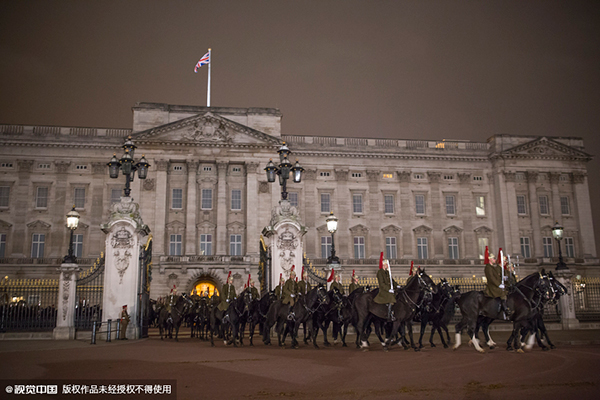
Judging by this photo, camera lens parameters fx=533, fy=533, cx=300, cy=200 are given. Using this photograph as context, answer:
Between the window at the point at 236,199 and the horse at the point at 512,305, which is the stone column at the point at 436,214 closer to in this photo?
the window at the point at 236,199

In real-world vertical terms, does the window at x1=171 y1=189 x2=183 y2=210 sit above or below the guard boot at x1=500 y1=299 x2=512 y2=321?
above

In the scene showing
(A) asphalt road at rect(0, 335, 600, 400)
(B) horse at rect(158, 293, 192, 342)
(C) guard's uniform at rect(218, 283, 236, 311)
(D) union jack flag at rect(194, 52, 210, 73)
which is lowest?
(A) asphalt road at rect(0, 335, 600, 400)

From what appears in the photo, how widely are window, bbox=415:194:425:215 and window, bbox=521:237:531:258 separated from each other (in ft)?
36.2

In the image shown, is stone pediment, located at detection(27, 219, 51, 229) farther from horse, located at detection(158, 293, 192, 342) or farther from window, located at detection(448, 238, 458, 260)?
window, located at detection(448, 238, 458, 260)

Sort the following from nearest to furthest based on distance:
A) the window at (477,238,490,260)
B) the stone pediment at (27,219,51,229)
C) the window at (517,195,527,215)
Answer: the stone pediment at (27,219,51,229), the window at (477,238,490,260), the window at (517,195,527,215)

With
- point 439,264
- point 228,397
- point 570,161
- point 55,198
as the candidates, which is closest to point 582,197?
point 570,161

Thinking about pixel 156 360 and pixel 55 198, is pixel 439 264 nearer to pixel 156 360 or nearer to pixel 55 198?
pixel 55 198

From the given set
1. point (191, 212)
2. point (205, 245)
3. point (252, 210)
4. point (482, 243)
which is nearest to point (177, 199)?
point (191, 212)

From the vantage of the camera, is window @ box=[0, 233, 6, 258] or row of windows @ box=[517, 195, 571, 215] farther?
row of windows @ box=[517, 195, 571, 215]

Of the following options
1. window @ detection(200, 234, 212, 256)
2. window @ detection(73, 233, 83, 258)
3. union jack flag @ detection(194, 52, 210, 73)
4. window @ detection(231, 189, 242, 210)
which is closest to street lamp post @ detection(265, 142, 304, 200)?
union jack flag @ detection(194, 52, 210, 73)

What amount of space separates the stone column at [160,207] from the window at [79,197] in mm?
7525

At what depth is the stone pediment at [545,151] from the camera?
57.5m

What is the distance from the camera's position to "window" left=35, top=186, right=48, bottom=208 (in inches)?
2025

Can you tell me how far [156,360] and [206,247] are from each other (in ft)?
126
